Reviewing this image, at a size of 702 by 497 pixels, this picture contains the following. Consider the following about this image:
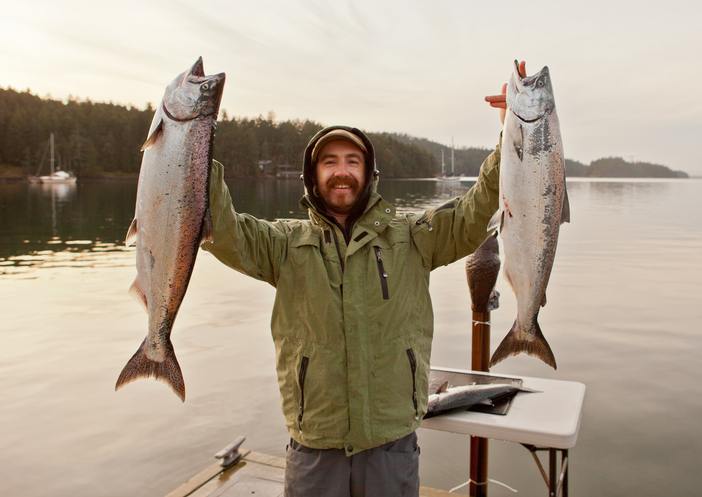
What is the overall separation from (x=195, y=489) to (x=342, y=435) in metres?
2.19

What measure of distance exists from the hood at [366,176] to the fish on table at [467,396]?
135cm

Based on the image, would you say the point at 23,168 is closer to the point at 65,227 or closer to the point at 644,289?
the point at 65,227

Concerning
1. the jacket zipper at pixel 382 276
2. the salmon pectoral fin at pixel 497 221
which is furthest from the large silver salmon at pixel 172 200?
the salmon pectoral fin at pixel 497 221

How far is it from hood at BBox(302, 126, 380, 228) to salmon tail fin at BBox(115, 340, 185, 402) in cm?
122

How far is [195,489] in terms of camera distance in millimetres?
4238

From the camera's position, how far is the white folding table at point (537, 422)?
3.13 m

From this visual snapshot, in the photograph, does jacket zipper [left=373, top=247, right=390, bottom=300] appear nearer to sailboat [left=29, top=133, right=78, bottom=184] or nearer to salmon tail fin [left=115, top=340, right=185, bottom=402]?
salmon tail fin [left=115, top=340, right=185, bottom=402]

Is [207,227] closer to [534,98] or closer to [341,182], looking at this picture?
[341,182]

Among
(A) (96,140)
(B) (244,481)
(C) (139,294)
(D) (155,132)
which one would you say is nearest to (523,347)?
(C) (139,294)

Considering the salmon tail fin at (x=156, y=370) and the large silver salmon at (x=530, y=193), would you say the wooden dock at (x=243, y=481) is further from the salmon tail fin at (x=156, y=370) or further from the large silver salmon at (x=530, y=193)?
the large silver salmon at (x=530, y=193)

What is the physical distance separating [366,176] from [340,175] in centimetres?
25

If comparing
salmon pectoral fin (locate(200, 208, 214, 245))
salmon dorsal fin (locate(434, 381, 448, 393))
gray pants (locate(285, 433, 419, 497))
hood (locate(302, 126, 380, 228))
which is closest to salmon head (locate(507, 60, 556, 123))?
hood (locate(302, 126, 380, 228))

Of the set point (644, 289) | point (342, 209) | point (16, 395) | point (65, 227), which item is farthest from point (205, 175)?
point (65, 227)

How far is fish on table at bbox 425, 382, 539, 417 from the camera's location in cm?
341
